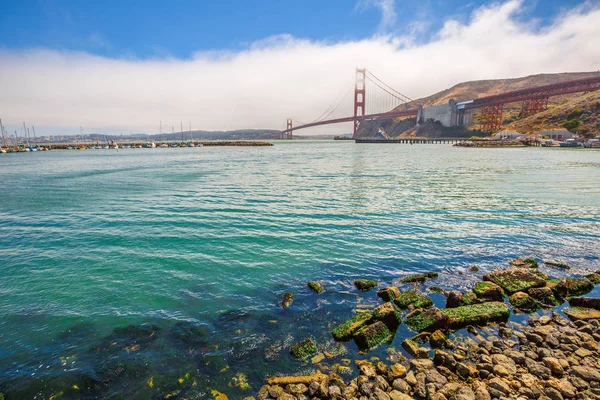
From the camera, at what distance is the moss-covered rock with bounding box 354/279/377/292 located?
7.76 meters

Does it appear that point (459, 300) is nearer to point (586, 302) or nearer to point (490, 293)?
point (490, 293)

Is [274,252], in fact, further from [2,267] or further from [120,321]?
[2,267]

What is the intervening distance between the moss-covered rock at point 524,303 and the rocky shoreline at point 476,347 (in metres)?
0.02

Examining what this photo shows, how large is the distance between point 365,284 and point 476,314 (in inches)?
95.1

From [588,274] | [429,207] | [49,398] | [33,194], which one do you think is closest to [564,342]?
[588,274]

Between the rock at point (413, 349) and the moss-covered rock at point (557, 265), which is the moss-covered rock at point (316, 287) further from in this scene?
the moss-covered rock at point (557, 265)

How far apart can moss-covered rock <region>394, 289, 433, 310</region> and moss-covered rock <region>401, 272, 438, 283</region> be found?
0.82 metres

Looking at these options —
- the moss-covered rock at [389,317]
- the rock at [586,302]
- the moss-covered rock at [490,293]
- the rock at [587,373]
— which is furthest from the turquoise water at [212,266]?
the rock at [587,373]

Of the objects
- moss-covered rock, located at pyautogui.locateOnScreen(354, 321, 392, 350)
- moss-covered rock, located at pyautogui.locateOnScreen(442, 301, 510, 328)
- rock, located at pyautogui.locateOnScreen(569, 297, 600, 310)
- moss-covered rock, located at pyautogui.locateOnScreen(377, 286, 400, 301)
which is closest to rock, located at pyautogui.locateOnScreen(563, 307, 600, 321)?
rock, located at pyautogui.locateOnScreen(569, 297, 600, 310)

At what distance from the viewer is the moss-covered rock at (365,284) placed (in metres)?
7.76

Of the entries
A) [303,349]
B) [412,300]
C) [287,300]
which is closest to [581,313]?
[412,300]

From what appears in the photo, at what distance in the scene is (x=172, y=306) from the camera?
731 centimetres

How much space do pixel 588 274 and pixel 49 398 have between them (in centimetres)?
1151

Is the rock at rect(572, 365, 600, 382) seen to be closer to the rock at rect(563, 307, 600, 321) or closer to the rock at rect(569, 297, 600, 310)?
the rock at rect(563, 307, 600, 321)
